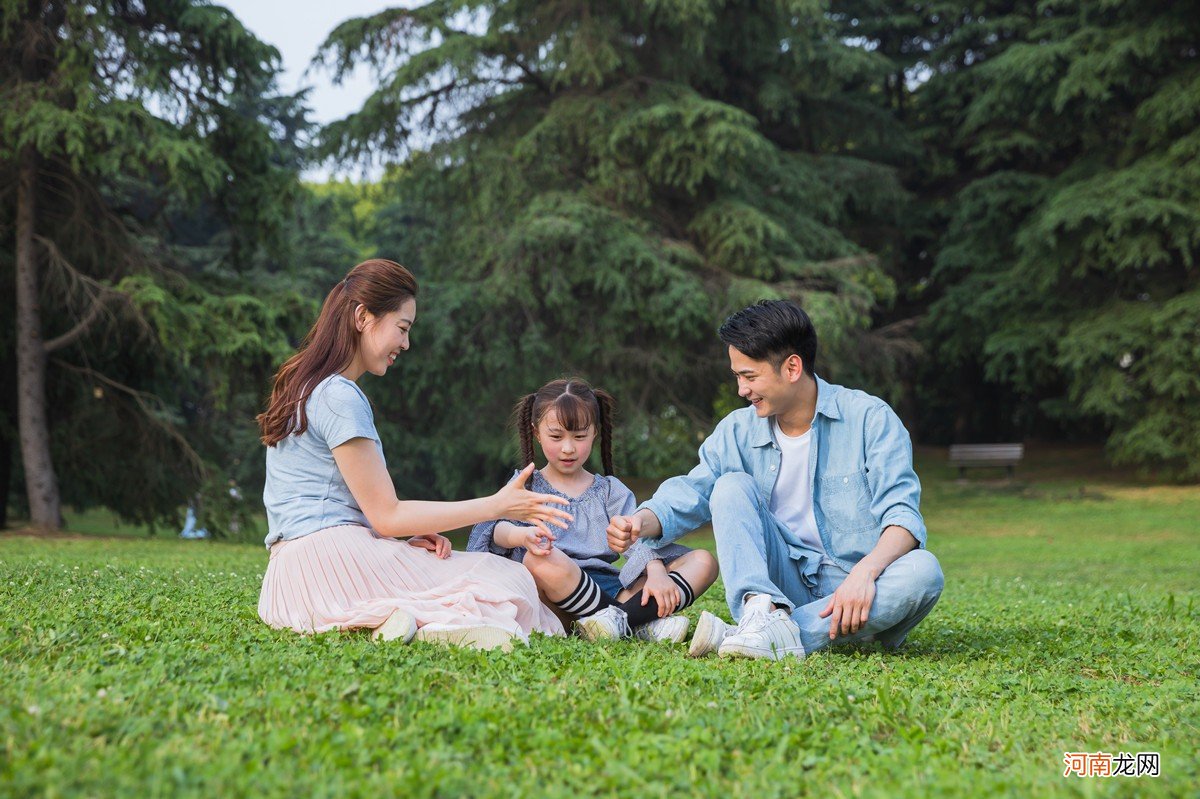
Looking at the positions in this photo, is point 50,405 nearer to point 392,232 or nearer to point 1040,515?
point 1040,515

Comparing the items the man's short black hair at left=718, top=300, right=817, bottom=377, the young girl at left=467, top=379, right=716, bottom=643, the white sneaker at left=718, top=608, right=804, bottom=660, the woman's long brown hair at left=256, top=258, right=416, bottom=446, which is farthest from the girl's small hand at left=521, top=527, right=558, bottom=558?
the man's short black hair at left=718, top=300, right=817, bottom=377

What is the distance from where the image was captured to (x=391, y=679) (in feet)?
10.8

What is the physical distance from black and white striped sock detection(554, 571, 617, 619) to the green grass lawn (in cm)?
29

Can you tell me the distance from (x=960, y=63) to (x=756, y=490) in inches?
987

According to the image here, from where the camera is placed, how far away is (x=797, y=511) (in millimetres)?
4902

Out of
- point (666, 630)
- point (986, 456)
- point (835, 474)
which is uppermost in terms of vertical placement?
point (835, 474)

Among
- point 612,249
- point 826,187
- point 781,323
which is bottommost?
point 781,323

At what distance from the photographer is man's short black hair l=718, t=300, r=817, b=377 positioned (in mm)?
4641

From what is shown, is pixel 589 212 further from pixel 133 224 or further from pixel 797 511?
pixel 797 511

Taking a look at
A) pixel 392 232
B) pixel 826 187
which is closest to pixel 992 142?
pixel 826 187

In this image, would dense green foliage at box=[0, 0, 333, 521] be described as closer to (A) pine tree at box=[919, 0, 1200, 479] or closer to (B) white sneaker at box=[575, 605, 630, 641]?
(B) white sneaker at box=[575, 605, 630, 641]

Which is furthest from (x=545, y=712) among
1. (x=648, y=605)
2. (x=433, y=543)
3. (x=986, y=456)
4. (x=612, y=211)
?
(x=986, y=456)

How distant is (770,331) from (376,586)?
1915mm

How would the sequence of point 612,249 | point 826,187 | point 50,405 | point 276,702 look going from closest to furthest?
1. point 276,702
2. point 50,405
3. point 612,249
4. point 826,187
